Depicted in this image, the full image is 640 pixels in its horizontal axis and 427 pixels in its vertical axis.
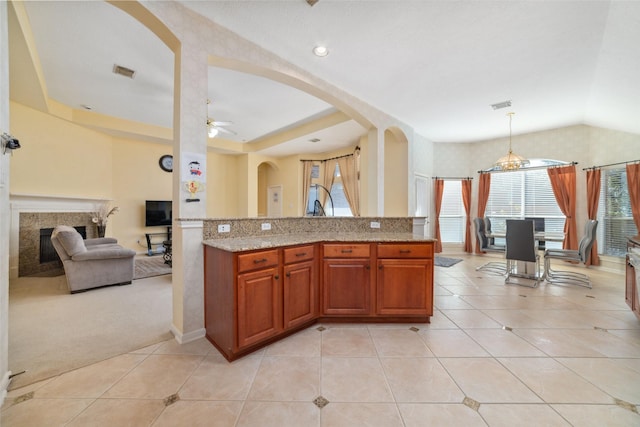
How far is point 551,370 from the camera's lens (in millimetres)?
1826

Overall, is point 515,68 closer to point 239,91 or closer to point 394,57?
point 394,57

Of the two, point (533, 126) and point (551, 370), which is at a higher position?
point (533, 126)

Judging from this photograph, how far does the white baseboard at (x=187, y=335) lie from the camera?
2.17m

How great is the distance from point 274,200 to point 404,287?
6186 millimetres

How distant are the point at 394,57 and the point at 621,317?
3804 mm

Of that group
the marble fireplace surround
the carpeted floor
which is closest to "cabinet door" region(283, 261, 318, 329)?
the carpeted floor

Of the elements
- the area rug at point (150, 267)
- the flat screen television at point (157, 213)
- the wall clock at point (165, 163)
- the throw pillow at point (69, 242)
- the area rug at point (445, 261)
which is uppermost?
the wall clock at point (165, 163)

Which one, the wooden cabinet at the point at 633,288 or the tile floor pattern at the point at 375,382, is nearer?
the tile floor pattern at the point at 375,382

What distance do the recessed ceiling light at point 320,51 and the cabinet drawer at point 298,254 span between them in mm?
2111

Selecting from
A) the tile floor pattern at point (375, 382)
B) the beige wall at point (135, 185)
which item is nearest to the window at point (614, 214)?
the tile floor pattern at point (375, 382)

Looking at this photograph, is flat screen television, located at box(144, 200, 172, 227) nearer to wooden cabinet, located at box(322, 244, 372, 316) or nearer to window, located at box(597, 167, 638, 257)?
wooden cabinet, located at box(322, 244, 372, 316)

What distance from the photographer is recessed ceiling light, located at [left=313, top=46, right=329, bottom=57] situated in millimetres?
→ 2670

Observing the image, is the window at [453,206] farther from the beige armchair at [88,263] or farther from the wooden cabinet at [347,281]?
the beige armchair at [88,263]

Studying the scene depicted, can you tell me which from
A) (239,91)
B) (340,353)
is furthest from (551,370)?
(239,91)
